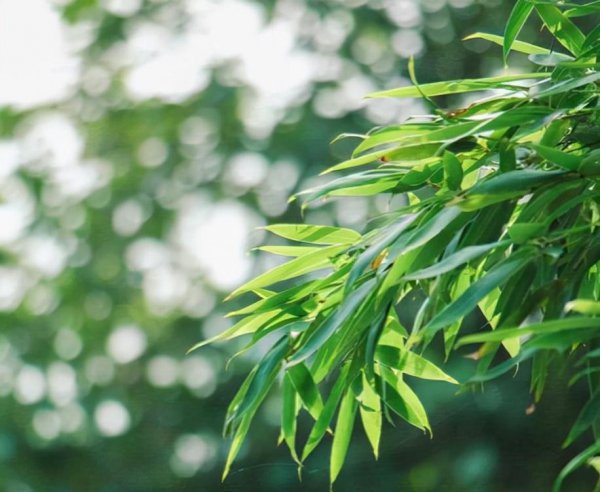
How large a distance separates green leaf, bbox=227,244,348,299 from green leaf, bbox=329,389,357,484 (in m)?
0.09

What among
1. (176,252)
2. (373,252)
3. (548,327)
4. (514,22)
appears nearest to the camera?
(548,327)

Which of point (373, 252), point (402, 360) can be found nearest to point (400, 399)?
point (402, 360)

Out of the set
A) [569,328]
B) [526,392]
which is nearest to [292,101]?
[526,392]

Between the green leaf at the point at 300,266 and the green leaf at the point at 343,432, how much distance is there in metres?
0.09

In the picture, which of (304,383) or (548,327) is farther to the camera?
(304,383)

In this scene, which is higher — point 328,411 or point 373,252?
point 373,252

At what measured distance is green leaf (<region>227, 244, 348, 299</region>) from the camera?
2.58 feet

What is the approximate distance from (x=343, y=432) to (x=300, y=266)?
0.40 feet

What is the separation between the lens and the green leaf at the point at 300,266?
0.79 m

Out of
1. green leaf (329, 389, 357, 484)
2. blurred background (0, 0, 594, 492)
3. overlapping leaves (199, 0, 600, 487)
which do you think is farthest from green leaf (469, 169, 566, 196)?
blurred background (0, 0, 594, 492)

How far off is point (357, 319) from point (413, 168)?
0.11 metres

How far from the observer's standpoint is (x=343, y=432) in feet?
2.62

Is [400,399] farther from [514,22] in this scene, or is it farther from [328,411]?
[514,22]

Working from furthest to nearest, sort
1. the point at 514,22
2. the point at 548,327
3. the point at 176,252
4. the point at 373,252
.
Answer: the point at 176,252 → the point at 514,22 → the point at 373,252 → the point at 548,327
